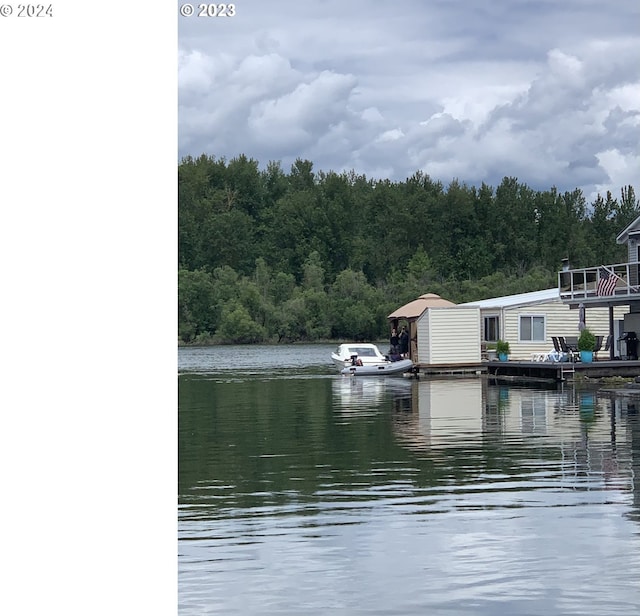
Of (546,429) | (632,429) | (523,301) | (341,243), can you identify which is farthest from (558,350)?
(341,243)

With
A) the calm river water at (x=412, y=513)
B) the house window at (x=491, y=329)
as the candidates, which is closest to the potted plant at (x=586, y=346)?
the house window at (x=491, y=329)

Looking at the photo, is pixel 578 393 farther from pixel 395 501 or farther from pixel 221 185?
pixel 221 185

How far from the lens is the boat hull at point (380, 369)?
4122 cm

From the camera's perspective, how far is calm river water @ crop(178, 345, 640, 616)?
8844 millimetres

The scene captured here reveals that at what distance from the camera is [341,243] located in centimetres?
9981

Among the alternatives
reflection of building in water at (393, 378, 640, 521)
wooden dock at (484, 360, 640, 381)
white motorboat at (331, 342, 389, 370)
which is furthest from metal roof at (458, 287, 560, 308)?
reflection of building in water at (393, 378, 640, 521)

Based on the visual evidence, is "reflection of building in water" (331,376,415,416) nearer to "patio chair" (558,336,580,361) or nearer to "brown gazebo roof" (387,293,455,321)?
"brown gazebo roof" (387,293,455,321)

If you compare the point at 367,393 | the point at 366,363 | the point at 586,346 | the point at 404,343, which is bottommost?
the point at 367,393

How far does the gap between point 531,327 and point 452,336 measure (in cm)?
313

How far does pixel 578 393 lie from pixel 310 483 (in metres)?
16.7

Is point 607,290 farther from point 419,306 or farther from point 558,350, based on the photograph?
point 419,306
